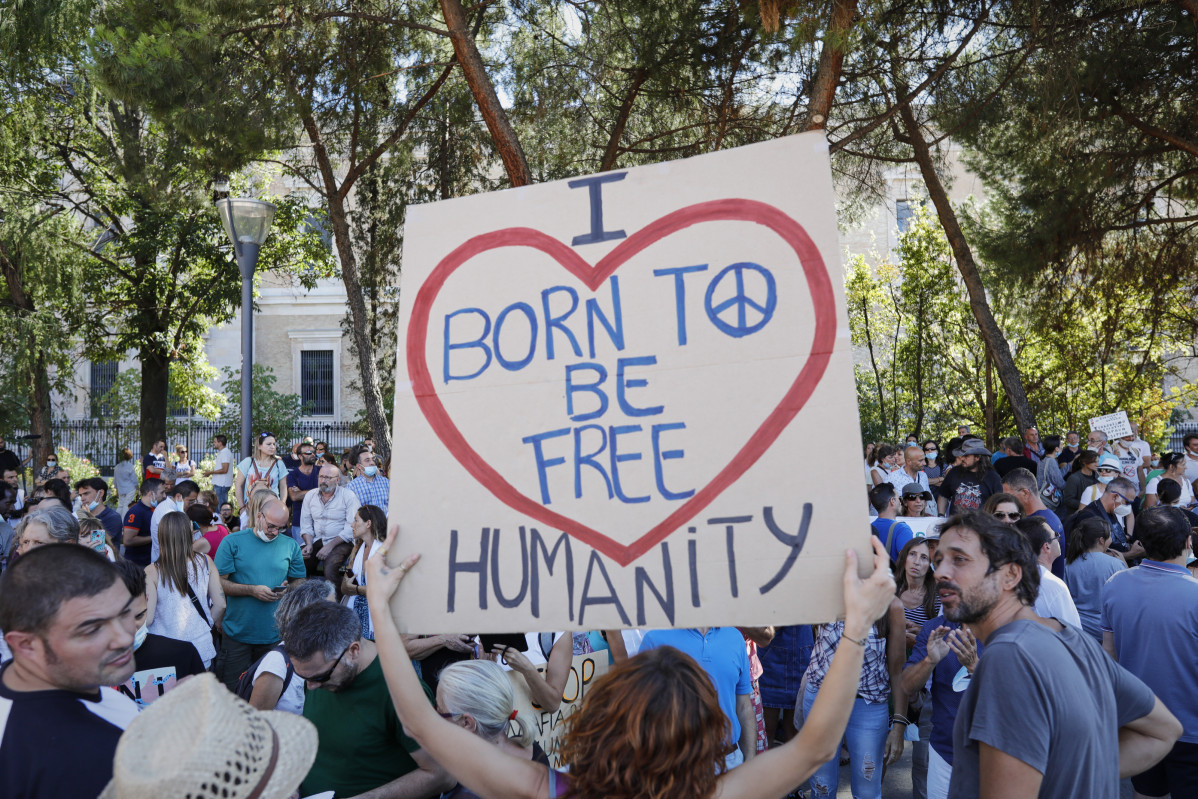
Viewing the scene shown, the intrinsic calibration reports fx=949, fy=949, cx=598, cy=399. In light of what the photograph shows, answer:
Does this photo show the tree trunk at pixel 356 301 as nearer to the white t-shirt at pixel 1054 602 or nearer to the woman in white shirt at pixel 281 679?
the woman in white shirt at pixel 281 679

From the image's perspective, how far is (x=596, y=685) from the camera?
203 cm

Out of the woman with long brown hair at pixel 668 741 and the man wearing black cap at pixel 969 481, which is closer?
the woman with long brown hair at pixel 668 741

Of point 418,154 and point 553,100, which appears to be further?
point 418,154

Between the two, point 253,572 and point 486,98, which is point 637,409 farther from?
point 486,98

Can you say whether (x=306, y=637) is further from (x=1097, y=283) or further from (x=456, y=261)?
(x=1097, y=283)

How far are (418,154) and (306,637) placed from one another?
14.2 meters

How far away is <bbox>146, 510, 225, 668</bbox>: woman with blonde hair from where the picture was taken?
5.44m

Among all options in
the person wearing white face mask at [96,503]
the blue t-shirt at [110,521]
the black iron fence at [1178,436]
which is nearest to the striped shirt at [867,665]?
the person wearing white face mask at [96,503]

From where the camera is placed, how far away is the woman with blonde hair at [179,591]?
544cm

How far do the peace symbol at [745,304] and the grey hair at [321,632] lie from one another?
1.73 meters

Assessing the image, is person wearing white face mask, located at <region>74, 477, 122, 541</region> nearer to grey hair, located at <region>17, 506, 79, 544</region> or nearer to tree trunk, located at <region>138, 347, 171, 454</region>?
grey hair, located at <region>17, 506, 79, 544</region>

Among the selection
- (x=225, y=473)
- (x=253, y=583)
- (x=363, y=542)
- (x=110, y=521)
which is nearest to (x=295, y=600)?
(x=363, y=542)

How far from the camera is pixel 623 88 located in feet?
38.5

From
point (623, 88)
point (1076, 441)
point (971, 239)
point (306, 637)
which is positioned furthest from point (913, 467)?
point (306, 637)
